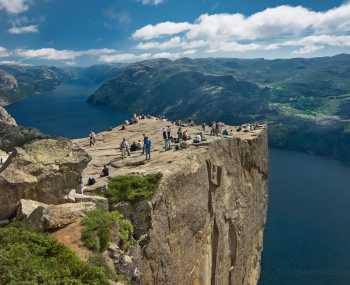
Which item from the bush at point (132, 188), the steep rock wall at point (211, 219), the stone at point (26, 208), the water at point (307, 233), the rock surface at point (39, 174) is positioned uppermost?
the rock surface at point (39, 174)

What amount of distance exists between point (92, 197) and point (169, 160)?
12.2 m

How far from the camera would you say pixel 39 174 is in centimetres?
2958

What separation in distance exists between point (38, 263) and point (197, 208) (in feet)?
71.5

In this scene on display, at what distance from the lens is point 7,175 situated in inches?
1120

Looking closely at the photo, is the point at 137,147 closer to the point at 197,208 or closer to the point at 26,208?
the point at 197,208

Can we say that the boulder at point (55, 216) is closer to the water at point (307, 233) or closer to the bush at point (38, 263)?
the bush at point (38, 263)

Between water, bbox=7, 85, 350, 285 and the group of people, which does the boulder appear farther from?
water, bbox=7, 85, 350, 285

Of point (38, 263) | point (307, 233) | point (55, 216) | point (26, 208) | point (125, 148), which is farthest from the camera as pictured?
point (307, 233)

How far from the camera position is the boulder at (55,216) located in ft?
81.7

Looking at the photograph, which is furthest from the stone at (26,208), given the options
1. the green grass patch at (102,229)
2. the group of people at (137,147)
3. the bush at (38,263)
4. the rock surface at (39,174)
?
the group of people at (137,147)

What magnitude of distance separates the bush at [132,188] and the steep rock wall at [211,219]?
0.88m

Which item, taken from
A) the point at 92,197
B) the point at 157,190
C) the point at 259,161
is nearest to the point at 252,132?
the point at 259,161

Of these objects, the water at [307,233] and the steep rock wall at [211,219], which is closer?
the steep rock wall at [211,219]

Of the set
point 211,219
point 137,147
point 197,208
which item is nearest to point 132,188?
point 197,208
